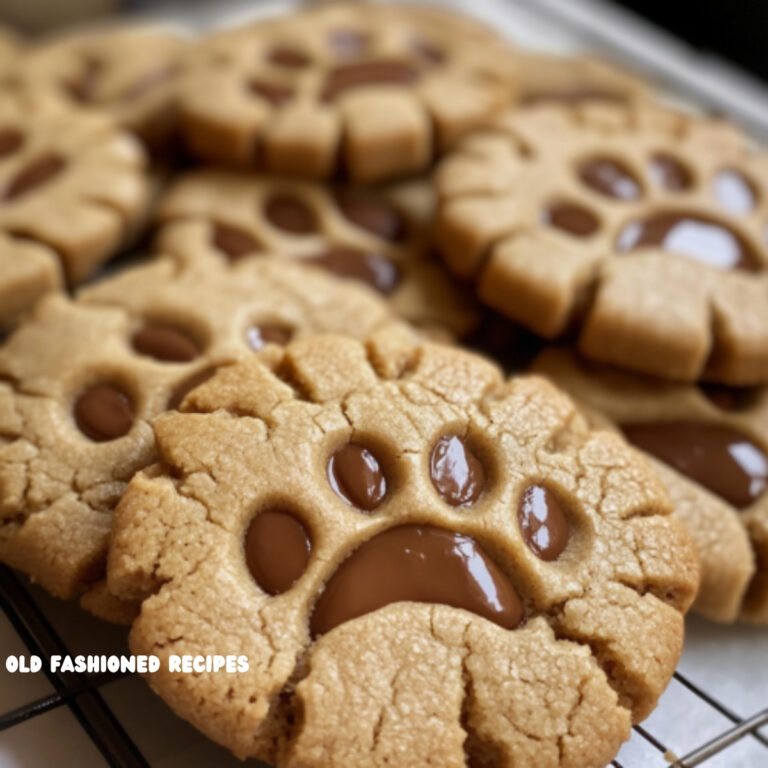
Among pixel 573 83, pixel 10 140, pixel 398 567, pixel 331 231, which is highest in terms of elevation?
pixel 573 83

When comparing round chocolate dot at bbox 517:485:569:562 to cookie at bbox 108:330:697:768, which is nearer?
cookie at bbox 108:330:697:768

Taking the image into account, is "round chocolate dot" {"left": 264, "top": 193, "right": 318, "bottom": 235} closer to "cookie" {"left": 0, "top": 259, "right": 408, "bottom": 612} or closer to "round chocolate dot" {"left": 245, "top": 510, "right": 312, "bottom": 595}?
"cookie" {"left": 0, "top": 259, "right": 408, "bottom": 612}

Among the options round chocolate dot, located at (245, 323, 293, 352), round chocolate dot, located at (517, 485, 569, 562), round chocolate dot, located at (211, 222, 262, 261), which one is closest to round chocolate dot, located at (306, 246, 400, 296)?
round chocolate dot, located at (211, 222, 262, 261)

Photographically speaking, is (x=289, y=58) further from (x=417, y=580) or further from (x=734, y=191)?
(x=417, y=580)

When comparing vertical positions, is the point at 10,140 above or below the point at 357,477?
below

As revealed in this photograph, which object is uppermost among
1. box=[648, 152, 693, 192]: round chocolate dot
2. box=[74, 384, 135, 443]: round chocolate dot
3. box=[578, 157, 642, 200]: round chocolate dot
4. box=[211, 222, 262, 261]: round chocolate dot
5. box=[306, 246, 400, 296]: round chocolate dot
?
box=[648, 152, 693, 192]: round chocolate dot

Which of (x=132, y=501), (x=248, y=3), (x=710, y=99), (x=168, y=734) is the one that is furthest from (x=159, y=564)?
(x=248, y=3)

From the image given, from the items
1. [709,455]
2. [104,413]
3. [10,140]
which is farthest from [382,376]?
[10,140]
